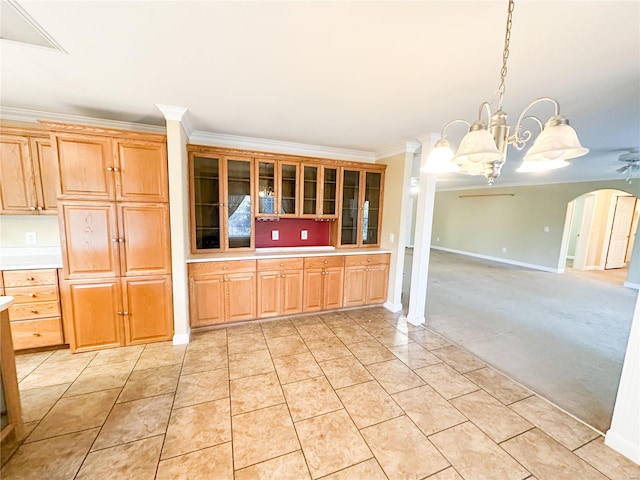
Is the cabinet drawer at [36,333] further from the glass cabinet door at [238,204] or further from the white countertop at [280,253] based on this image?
the glass cabinet door at [238,204]

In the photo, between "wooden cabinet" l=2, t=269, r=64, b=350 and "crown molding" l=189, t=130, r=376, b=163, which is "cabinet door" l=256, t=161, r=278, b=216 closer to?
"crown molding" l=189, t=130, r=376, b=163

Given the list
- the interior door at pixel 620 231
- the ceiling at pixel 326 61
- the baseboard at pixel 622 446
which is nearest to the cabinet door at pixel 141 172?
the ceiling at pixel 326 61

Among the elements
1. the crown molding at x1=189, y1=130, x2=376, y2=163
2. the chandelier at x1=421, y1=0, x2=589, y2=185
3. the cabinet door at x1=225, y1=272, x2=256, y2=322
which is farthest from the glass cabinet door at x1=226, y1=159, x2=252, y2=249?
the chandelier at x1=421, y1=0, x2=589, y2=185

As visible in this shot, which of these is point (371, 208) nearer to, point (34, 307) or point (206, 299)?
point (206, 299)

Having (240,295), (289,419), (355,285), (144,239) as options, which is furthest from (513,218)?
(144,239)

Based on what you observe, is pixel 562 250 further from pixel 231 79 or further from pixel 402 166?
pixel 231 79

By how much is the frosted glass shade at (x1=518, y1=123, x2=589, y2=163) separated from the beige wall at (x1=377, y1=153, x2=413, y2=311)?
2.37m

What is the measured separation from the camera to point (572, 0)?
Result: 1.13 metres

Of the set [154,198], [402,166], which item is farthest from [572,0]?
[154,198]

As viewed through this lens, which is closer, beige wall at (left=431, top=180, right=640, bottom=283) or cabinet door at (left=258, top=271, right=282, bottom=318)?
cabinet door at (left=258, top=271, right=282, bottom=318)

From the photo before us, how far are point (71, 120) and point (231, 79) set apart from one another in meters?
2.19

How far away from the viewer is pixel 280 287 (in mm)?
3320

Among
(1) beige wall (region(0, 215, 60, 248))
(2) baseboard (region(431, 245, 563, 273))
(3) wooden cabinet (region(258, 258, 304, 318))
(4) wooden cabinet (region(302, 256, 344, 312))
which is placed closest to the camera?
(1) beige wall (region(0, 215, 60, 248))

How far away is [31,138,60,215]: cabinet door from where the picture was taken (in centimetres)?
248
